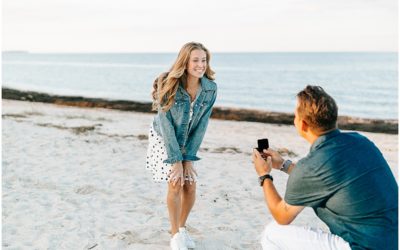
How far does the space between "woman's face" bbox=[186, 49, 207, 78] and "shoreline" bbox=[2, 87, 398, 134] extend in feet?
33.1

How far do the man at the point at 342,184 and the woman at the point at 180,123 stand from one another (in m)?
1.48

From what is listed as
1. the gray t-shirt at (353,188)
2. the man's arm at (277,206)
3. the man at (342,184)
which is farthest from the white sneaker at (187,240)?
the gray t-shirt at (353,188)

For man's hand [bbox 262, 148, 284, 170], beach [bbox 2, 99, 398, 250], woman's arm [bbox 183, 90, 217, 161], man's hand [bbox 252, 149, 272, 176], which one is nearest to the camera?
man's hand [bbox 252, 149, 272, 176]

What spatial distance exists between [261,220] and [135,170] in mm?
2537

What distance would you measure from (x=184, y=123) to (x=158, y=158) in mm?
394

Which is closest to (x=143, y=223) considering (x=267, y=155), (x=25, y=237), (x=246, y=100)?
(x=25, y=237)

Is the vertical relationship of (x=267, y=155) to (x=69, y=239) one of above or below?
above

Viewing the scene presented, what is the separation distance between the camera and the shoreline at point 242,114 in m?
13.4

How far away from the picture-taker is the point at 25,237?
171 inches

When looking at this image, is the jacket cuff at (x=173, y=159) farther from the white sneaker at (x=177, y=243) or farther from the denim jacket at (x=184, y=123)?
the white sneaker at (x=177, y=243)

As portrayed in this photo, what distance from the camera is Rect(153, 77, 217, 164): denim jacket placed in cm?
395

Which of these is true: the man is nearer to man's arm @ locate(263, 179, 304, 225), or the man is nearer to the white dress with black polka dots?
man's arm @ locate(263, 179, 304, 225)

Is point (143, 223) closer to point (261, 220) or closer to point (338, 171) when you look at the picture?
point (261, 220)

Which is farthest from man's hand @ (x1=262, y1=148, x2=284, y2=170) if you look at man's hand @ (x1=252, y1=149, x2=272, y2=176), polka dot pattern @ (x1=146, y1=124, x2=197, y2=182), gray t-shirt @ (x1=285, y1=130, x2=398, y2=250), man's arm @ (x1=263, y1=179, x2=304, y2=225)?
polka dot pattern @ (x1=146, y1=124, x2=197, y2=182)
